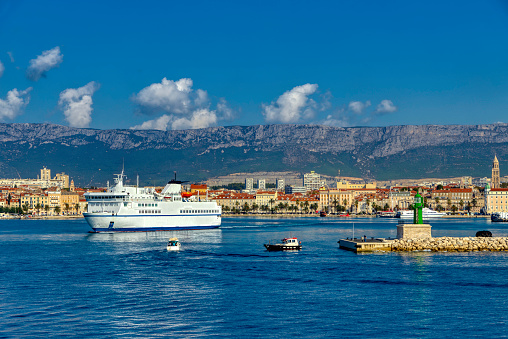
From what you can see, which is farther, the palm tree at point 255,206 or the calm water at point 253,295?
the palm tree at point 255,206

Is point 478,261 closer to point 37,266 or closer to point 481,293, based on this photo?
point 481,293

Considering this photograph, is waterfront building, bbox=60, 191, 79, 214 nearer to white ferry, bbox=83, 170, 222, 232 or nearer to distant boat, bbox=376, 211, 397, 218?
distant boat, bbox=376, 211, 397, 218

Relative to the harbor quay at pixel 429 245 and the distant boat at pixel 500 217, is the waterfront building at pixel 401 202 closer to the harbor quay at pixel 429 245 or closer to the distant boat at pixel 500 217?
the distant boat at pixel 500 217

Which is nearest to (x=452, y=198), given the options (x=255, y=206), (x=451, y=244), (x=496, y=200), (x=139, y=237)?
(x=496, y=200)

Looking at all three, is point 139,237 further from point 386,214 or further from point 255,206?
point 255,206

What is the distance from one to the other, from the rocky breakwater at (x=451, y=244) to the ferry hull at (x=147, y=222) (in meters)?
33.9

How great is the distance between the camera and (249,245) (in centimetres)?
5919

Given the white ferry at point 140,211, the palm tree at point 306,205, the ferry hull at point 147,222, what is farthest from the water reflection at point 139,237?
the palm tree at point 306,205

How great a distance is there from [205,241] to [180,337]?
41.2 metres

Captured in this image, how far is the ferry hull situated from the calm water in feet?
80.4

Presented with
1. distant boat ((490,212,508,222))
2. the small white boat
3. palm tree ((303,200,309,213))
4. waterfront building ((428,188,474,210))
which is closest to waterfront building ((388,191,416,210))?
waterfront building ((428,188,474,210))

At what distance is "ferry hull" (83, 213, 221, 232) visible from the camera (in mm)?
74750

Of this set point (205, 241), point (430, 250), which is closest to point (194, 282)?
point (430, 250)

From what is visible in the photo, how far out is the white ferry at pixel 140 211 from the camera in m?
75.1
